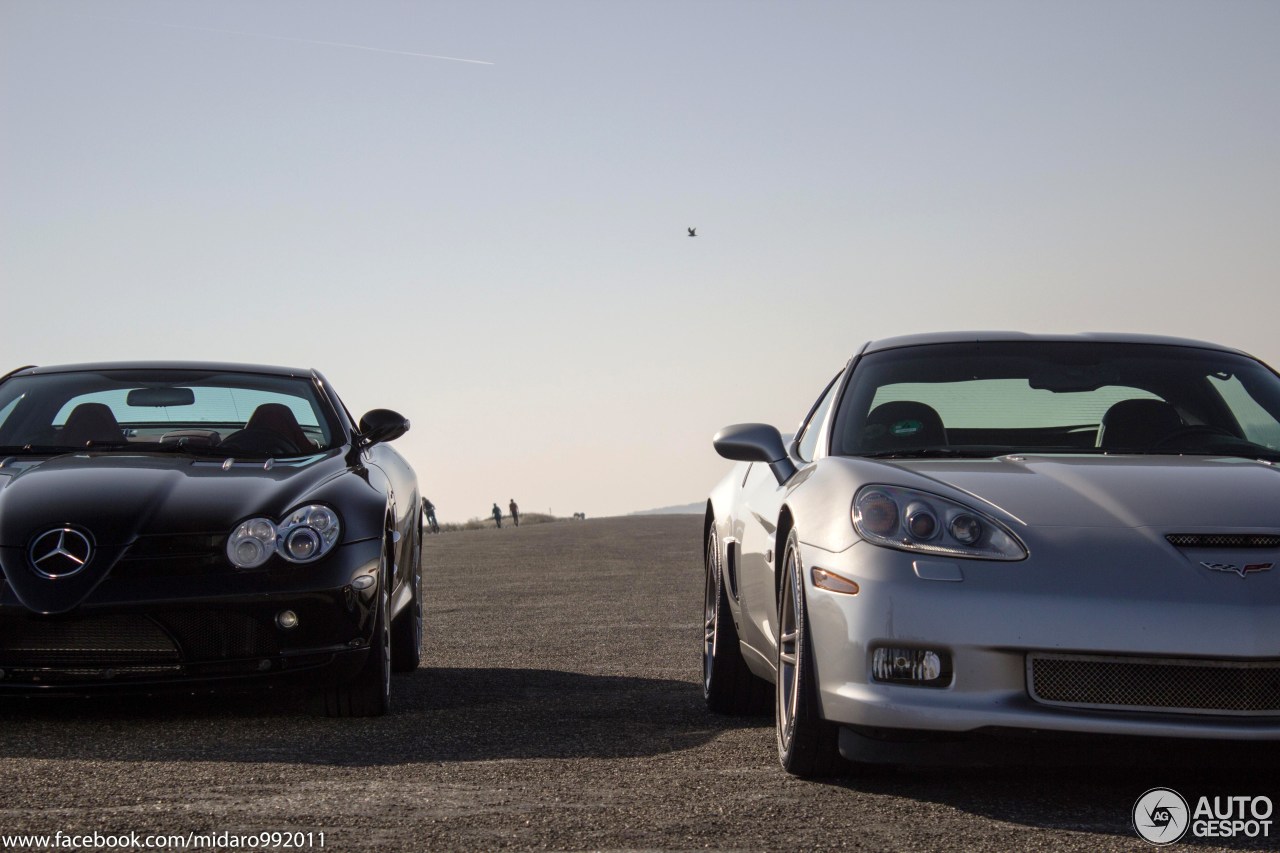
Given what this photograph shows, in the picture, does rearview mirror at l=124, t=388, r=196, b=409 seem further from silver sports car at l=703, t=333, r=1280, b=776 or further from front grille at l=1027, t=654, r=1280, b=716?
front grille at l=1027, t=654, r=1280, b=716

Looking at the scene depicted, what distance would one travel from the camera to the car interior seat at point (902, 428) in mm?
5641

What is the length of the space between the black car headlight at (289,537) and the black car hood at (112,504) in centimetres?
5

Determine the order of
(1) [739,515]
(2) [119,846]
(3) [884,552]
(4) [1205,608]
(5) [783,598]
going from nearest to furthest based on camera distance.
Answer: (2) [119,846]
(4) [1205,608]
(3) [884,552]
(5) [783,598]
(1) [739,515]

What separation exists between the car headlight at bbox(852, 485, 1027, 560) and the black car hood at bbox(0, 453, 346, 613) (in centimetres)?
240

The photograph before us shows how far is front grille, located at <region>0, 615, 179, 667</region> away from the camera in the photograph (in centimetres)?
586

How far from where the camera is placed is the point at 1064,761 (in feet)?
14.8

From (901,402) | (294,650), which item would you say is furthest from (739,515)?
(294,650)

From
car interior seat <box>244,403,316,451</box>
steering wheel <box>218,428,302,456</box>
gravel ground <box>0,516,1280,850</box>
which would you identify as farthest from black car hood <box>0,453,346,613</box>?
car interior seat <box>244,403,316,451</box>

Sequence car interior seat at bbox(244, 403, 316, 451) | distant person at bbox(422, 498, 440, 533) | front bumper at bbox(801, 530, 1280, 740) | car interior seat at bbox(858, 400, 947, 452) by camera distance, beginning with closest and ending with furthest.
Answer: front bumper at bbox(801, 530, 1280, 740) → car interior seat at bbox(858, 400, 947, 452) → car interior seat at bbox(244, 403, 316, 451) → distant person at bbox(422, 498, 440, 533)

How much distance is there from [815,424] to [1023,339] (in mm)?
809

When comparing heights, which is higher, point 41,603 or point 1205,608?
point 1205,608

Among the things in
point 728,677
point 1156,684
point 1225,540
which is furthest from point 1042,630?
point 728,677

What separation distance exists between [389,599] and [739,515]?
138cm

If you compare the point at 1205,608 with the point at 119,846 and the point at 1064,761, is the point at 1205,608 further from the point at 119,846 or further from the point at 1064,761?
the point at 119,846
